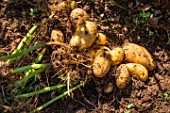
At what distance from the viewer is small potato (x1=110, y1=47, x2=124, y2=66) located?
2.38m

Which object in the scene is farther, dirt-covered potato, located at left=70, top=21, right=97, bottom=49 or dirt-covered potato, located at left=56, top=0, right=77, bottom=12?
dirt-covered potato, located at left=56, top=0, right=77, bottom=12

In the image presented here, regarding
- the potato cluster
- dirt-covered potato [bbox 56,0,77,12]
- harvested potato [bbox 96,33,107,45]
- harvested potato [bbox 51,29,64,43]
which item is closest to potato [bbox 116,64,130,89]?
the potato cluster

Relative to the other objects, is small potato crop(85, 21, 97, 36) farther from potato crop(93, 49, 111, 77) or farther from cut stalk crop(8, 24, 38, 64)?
cut stalk crop(8, 24, 38, 64)

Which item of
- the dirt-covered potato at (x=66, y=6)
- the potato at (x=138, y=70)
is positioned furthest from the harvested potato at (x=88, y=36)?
the potato at (x=138, y=70)

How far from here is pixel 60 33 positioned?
2.43 meters

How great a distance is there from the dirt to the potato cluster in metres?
0.07

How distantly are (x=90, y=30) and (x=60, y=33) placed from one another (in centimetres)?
24

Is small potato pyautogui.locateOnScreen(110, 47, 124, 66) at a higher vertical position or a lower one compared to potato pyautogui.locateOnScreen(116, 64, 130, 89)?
higher

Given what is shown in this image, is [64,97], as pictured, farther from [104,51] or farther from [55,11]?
[55,11]

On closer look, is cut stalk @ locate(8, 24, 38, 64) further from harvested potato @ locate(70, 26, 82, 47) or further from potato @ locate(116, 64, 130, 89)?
potato @ locate(116, 64, 130, 89)

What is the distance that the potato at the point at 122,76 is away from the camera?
2.39 m

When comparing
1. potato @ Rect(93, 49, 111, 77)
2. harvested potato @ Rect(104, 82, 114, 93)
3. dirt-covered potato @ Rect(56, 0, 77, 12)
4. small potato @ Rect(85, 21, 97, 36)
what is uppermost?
dirt-covered potato @ Rect(56, 0, 77, 12)

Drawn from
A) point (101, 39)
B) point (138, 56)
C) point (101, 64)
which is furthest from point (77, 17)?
point (138, 56)

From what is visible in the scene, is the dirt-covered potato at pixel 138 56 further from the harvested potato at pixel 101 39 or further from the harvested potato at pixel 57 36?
the harvested potato at pixel 57 36
